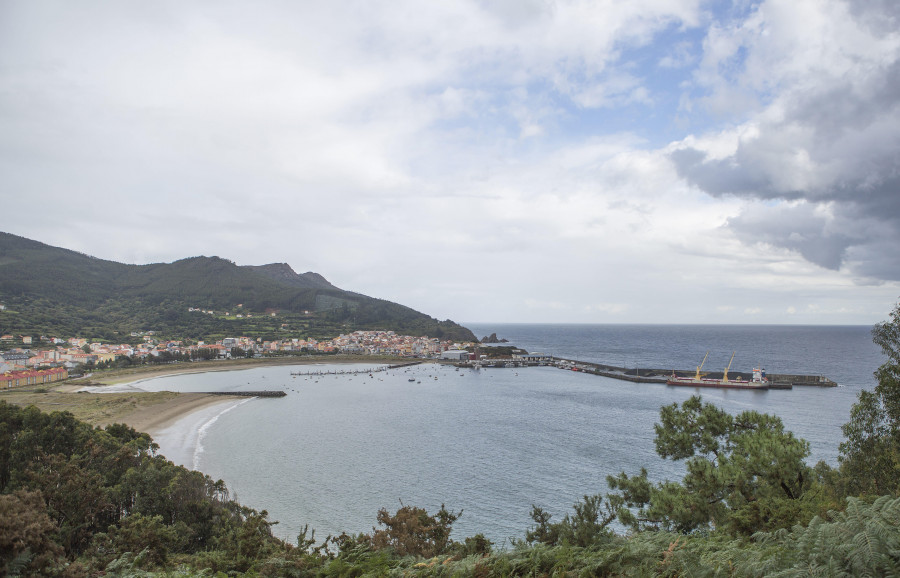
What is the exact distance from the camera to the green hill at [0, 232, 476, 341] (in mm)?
95125

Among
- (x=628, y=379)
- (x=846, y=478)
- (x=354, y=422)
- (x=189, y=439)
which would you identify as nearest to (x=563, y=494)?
(x=846, y=478)

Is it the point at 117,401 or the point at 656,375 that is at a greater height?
the point at 656,375

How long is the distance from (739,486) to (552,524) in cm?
348

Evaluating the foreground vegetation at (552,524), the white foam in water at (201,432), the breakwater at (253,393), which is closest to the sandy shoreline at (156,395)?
the white foam in water at (201,432)

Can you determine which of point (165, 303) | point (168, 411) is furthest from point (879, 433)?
point (165, 303)

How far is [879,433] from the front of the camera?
10.2m

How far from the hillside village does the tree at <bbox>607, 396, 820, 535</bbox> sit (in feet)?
232

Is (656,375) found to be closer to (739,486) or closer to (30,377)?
Result: (739,486)

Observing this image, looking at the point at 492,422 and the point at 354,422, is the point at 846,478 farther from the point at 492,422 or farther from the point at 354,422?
the point at 354,422

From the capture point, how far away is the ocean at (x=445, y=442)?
18.2 meters

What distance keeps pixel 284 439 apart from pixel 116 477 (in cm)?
1876

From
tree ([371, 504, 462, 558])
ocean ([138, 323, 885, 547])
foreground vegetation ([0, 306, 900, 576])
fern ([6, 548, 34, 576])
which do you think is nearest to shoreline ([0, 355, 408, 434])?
ocean ([138, 323, 885, 547])

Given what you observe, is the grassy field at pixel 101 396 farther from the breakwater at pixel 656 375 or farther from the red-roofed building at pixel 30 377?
the breakwater at pixel 656 375

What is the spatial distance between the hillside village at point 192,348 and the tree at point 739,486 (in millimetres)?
70809
